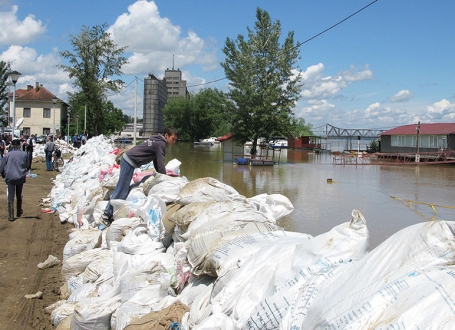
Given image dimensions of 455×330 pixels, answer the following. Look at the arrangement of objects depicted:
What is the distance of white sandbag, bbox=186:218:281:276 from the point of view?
329 cm

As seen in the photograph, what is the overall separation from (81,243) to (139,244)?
133cm

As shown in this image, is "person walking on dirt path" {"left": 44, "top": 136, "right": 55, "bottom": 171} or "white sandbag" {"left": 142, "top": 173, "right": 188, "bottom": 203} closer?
"white sandbag" {"left": 142, "top": 173, "right": 188, "bottom": 203}

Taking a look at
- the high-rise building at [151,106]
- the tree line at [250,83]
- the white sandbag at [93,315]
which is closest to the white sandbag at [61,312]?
the white sandbag at [93,315]

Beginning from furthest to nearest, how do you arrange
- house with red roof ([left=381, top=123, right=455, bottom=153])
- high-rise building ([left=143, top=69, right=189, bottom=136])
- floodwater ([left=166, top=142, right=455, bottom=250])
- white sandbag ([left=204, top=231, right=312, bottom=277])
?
high-rise building ([left=143, top=69, right=189, bottom=136]) → house with red roof ([left=381, top=123, right=455, bottom=153]) → floodwater ([left=166, top=142, right=455, bottom=250]) → white sandbag ([left=204, top=231, right=312, bottom=277])

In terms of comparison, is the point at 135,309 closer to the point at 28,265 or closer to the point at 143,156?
the point at 28,265

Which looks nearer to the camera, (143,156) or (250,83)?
(143,156)

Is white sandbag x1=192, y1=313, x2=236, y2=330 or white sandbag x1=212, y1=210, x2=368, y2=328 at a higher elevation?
white sandbag x1=212, y1=210, x2=368, y2=328

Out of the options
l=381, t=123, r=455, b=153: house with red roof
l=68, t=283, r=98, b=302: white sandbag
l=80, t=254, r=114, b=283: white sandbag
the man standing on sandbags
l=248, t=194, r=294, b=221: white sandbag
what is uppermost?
l=381, t=123, r=455, b=153: house with red roof

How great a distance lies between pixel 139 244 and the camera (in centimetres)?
423

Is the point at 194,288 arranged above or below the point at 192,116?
below

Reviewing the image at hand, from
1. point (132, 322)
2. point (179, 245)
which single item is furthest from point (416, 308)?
point (179, 245)

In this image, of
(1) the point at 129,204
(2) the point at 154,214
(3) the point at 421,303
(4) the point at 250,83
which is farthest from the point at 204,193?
(4) the point at 250,83

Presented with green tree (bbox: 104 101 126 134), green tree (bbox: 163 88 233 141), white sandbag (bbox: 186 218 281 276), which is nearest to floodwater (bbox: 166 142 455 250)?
white sandbag (bbox: 186 218 281 276)

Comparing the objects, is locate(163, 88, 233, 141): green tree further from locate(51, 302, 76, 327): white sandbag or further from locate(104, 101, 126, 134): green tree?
locate(51, 302, 76, 327): white sandbag
